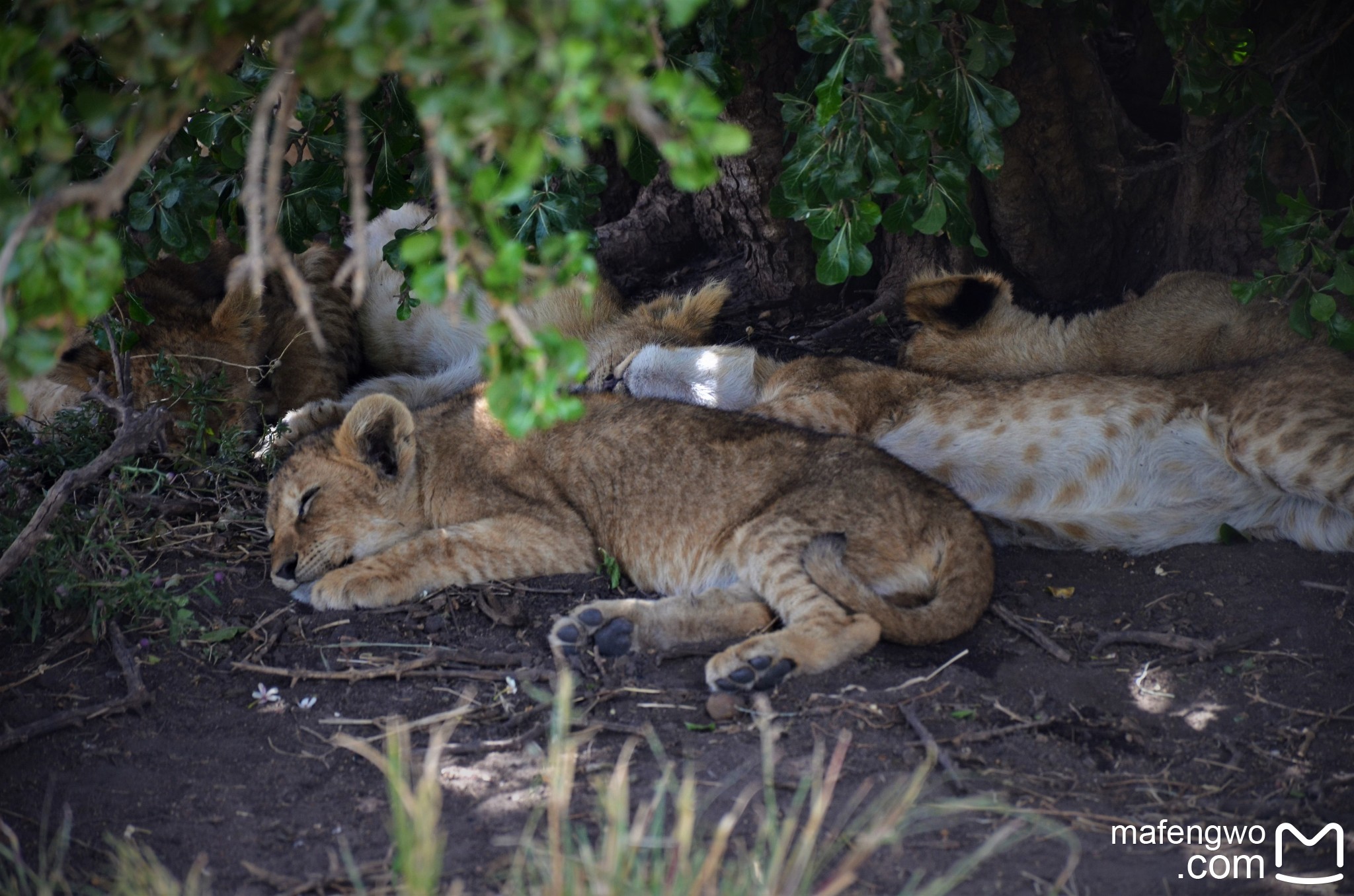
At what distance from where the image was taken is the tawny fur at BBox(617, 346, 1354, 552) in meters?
4.49

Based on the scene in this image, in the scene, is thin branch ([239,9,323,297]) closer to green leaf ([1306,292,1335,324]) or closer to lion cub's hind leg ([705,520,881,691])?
lion cub's hind leg ([705,520,881,691])

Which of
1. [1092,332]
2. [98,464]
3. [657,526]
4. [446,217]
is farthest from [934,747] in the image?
[1092,332]

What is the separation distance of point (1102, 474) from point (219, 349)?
3875 millimetres

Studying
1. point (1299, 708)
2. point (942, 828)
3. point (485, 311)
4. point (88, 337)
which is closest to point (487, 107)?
point (942, 828)

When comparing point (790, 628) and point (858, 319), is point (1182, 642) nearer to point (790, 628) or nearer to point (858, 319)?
point (790, 628)

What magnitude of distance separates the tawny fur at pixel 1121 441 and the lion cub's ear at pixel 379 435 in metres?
1.69

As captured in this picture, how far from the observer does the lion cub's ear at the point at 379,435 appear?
4449mm

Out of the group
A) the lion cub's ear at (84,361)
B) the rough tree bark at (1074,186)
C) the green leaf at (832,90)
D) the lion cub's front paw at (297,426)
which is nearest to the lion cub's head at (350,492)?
the lion cub's front paw at (297,426)

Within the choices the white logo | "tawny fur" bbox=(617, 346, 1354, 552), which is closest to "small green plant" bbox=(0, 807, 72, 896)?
the white logo

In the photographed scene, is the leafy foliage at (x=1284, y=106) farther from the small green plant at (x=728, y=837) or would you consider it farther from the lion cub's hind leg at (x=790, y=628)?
the small green plant at (x=728, y=837)

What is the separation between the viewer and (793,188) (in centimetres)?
419

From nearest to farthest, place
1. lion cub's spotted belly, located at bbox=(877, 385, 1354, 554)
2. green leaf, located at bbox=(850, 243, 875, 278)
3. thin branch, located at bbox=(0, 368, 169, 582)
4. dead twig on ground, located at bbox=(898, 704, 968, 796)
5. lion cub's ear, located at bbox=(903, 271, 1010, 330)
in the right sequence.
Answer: dead twig on ground, located at bbox=(898, 704, 968, 796) → thin branch, located at bbox=(0, 368, 169, 582) → green leaf, located at bbox=(850, 243, 875, 278) → lion cub's spotted belly, located at bbox=(877, 385, 1354, 554) → lion cub's ear, located at bbox=(903, 271, 1010, 330)

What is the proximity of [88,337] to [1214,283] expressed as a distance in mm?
5051

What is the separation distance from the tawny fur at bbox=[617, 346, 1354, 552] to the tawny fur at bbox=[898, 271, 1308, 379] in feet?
1.17
